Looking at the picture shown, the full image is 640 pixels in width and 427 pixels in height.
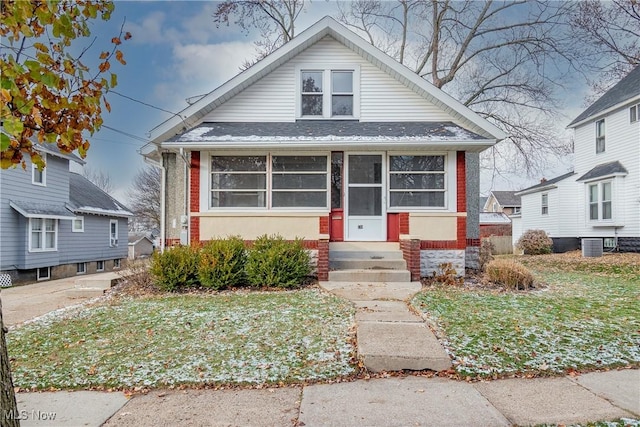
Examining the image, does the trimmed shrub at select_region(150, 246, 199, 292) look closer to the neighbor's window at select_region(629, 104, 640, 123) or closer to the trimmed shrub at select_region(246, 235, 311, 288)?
the trimmed shrub at select_region(246, 235, 311, 288)

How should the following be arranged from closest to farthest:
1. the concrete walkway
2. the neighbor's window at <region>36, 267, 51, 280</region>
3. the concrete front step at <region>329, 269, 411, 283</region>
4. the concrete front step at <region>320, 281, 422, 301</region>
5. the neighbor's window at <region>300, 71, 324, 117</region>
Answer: the concrete walkway
the concrete front step at <region>320, 281, 422, 301</region>
the concrete front step at <region>329, 269, 411, 283</region>
the neighbor's window at <region>300, 71, 324, 117</region>
the neighbor's window at <region>36, 267, 51, 280</region>

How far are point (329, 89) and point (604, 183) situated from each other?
14616mm

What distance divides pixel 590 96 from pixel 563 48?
6199mm

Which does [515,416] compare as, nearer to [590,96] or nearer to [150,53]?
[150,53]

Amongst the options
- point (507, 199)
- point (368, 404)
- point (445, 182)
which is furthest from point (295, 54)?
point (507, 199)

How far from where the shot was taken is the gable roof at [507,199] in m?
46.0

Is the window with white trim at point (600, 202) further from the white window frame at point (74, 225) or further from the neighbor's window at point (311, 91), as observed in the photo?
the white window frame at point (74, 225)

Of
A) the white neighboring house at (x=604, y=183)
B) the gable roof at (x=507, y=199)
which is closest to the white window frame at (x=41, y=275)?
the white neighboring house at (x=604, y=183)

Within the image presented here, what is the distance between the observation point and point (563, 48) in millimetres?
18656

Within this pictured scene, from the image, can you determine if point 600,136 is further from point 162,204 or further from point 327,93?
point 162,204

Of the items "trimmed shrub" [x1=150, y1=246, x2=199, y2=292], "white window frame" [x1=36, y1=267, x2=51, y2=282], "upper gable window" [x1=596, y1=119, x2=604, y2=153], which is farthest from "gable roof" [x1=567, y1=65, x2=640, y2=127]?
"white window frame" [x1=36, y1=267, x2=51, y2=282]

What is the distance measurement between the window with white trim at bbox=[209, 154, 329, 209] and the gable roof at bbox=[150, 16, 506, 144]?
148cm

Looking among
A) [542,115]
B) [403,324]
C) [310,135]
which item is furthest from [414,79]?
[542,115]

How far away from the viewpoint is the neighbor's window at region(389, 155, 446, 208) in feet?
33.4
